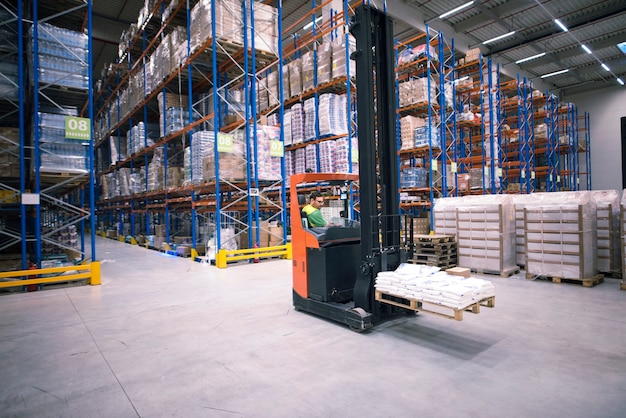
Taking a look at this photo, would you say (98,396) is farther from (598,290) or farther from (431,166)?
(431,166)

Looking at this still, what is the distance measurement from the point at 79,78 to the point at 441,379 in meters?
7.89

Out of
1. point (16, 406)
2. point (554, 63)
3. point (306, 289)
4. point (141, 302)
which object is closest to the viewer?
point (16, 406)

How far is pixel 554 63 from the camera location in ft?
72.5

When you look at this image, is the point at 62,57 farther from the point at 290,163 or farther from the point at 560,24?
the point at 560,24

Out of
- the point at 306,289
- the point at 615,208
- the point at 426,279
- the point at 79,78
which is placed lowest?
the point at 306,289

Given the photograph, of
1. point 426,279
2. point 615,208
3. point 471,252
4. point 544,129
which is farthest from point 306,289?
point 544,129

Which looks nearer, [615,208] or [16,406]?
[16,406]

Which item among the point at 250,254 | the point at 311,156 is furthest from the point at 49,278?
the point at 311,156

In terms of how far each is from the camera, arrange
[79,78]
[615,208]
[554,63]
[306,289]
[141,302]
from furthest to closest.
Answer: [554,63] → [79,78] → [615,208] → [141,302] → [306,289]

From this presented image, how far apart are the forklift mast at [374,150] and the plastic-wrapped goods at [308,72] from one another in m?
6.47

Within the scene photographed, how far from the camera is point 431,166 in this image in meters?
11.0

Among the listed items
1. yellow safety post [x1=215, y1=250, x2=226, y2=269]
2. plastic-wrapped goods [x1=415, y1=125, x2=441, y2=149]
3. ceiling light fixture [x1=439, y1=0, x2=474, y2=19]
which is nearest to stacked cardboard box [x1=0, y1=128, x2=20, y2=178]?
yellow safety post [x1=215, y1=250, x2=226, y2=269]

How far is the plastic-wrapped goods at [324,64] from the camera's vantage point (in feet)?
33.1

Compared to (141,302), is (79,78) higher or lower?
→ higher
